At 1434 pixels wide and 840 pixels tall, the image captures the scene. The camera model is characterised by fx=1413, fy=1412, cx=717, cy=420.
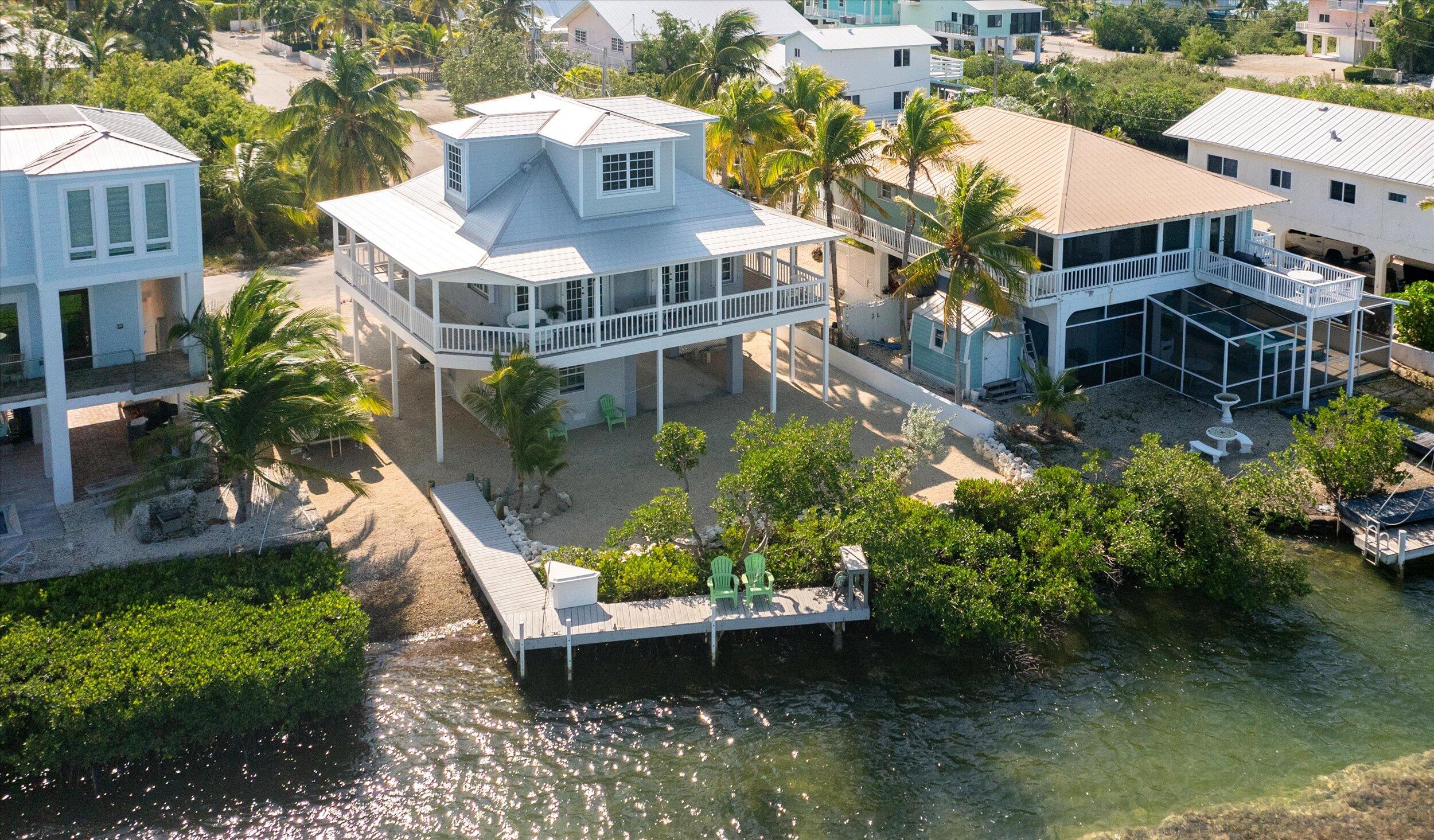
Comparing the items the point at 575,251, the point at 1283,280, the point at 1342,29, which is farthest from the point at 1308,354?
the point at 1342,29

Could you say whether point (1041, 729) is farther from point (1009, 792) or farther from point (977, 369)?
point (977, 369)

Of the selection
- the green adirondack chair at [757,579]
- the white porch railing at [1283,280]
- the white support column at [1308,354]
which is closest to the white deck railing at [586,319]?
the green adirondack chair at [757,579]

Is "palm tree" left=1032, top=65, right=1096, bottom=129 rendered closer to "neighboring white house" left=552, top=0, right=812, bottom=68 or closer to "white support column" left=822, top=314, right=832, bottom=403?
"neighboring white house" left=552, top=0, right=812, bottom=68

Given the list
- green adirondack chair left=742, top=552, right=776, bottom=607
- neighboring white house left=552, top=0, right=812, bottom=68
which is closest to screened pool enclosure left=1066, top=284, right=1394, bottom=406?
green adirondack chair left=742, top=552, right=776, bottom=607

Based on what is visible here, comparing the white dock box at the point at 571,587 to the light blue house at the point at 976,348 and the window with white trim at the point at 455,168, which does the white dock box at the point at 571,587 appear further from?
the light blue house at the point at 976,348

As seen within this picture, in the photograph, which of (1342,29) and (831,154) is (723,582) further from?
(1342,29)

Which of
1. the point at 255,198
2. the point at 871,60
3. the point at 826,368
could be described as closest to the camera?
the point at 826,368

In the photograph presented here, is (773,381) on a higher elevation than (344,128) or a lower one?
lower

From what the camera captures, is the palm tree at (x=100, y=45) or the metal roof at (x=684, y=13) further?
the metal roof at (x=684, y=13)
